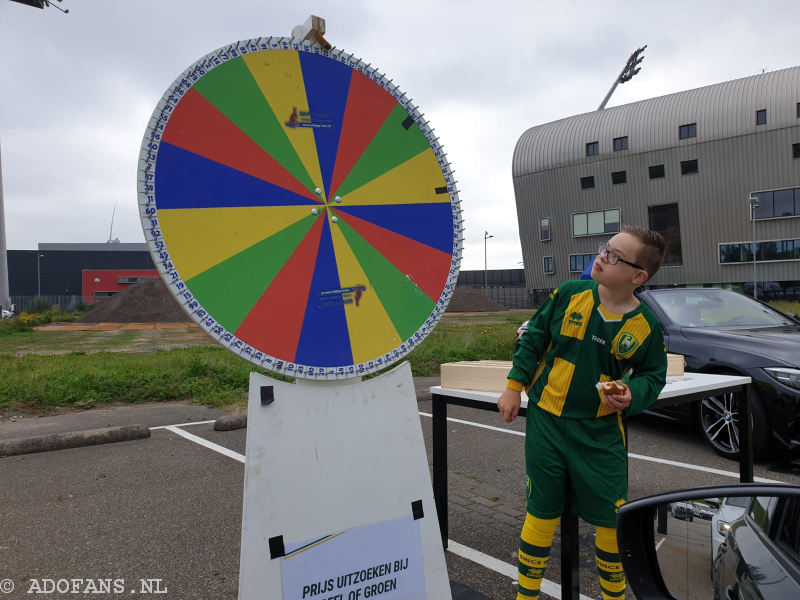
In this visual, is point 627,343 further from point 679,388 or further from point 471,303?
point 471,303

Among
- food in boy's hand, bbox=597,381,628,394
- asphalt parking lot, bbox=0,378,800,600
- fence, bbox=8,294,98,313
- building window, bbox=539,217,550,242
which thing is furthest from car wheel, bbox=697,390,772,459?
fence, bbox=8,294,98,313

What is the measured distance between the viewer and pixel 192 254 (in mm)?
2070

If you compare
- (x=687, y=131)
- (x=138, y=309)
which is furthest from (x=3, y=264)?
(x=687, y=131)

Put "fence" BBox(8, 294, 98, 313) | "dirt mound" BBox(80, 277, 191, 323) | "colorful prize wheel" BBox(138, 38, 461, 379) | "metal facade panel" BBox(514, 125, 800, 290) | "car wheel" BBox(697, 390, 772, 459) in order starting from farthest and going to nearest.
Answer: "fence" BBox(8, 294, 98, 313), "dirt mound" BBox(80, 277, 191, 323), "metal facade panel" BBox(514, 125, 800, 290), "car wheel" BBox(697, 390, 772, 459), "colorful prize wheel" BBox(138, 38, 461, 379)

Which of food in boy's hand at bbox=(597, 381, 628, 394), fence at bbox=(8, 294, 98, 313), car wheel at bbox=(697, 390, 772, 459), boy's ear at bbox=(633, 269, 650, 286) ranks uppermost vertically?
fence at bbox=(8, 294, 98, 313)

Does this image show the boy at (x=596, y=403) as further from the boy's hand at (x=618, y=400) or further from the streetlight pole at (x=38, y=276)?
the streetlight pole at (x=38, y=276)

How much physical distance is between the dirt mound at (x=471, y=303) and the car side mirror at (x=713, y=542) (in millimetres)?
50813

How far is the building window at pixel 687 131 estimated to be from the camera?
122 feet

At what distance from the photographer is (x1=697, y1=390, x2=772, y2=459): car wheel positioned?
16.6ft

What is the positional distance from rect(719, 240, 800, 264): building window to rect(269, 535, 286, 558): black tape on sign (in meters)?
40.3

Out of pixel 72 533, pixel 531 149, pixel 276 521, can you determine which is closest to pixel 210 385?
pixel 72 533

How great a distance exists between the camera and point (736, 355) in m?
5.39

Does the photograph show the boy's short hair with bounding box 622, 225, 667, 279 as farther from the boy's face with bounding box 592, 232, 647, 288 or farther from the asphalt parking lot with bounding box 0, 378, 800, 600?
the asphalt parking lot with bounding box 0, 378, 800, 600

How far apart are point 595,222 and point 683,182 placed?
6.02m
